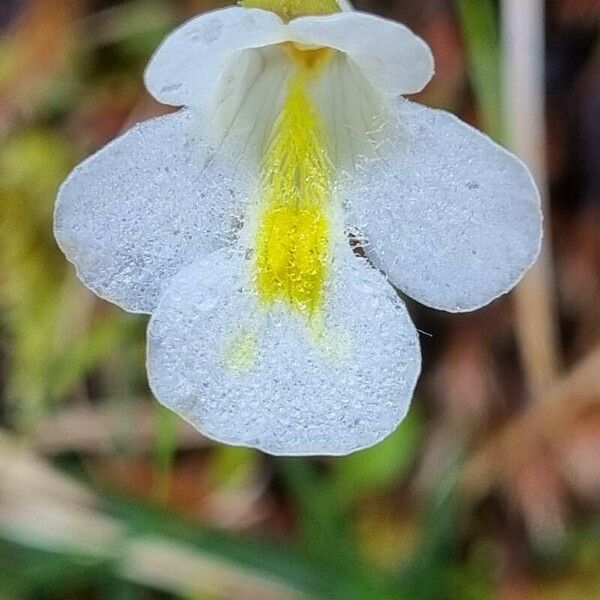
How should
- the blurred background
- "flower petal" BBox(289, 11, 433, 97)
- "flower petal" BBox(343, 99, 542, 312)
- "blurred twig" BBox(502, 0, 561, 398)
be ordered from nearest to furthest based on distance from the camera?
1. "flower petal" BBox(289, 11, 433, 97)
2. "flower petal" BBox(343, 99, 542, 312)
3. "blurred twig" BBox(502, 0, 561, 398)
4. the blurred background

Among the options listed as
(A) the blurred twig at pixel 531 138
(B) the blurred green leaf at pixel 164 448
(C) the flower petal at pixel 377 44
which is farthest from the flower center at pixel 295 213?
(A) the blurred twig at pixel 531 138

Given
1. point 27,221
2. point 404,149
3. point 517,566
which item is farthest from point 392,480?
point 404,149

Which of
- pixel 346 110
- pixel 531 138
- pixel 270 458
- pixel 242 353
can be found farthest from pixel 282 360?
pixel 270 458

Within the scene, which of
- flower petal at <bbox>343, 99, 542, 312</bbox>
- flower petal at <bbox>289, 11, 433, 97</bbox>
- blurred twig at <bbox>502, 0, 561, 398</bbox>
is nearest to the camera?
flower petal at <bbox>289, 11, 433, 97</bbox>

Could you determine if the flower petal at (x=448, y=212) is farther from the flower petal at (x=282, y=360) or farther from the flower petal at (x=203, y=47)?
the flower petal at (x=203, y=47)

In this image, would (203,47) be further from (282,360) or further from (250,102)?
(282,360)

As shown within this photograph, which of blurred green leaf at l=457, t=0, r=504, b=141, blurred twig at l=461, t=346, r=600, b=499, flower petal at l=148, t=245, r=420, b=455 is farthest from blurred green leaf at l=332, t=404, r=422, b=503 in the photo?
flower petal at l=148, t=245, r=420, b=455

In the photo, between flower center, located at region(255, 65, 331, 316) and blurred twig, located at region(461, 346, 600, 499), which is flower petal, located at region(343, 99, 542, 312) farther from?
blurred twig, located at region(461, 346, 600, 499)
